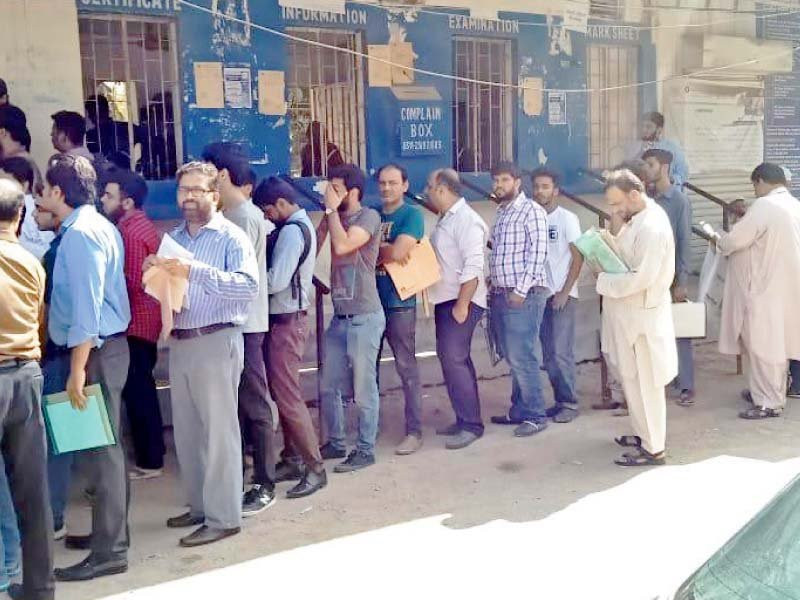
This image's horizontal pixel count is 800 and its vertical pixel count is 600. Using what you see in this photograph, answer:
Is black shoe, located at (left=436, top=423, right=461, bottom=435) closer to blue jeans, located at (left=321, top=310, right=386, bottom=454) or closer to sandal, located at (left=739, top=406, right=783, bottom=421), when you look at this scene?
blue jeans, located at (left=321, top=310, right=386, bottom=454)

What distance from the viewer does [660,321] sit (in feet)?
17.6

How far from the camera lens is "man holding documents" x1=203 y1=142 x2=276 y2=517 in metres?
4.80

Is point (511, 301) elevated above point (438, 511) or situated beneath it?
elevated above

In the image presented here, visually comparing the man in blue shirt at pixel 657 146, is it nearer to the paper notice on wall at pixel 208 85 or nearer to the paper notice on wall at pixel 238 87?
the paper notice on wall at pixel 238 87

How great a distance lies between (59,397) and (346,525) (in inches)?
59.9

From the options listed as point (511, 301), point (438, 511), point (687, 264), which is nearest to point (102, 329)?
point (438, 511)

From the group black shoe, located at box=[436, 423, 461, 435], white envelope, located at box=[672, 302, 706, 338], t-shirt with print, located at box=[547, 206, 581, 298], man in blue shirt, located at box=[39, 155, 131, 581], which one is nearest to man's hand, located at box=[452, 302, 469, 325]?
black shoe, located at box=[436, 423, 461, 435]

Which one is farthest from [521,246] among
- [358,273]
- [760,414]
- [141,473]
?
[141,473]

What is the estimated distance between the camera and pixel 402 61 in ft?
26.1

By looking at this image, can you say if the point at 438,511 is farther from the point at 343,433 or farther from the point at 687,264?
the point at 687,264

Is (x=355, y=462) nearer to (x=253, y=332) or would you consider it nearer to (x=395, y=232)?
(x=253, y=332)

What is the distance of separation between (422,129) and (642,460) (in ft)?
12.2

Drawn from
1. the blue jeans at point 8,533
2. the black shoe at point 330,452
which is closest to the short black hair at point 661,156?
the black shoe at point 330,452

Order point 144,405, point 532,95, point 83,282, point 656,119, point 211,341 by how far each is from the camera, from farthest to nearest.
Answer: point 532,95 → point 656,119 → point 144,405 → point 211,341 → point 83,282
